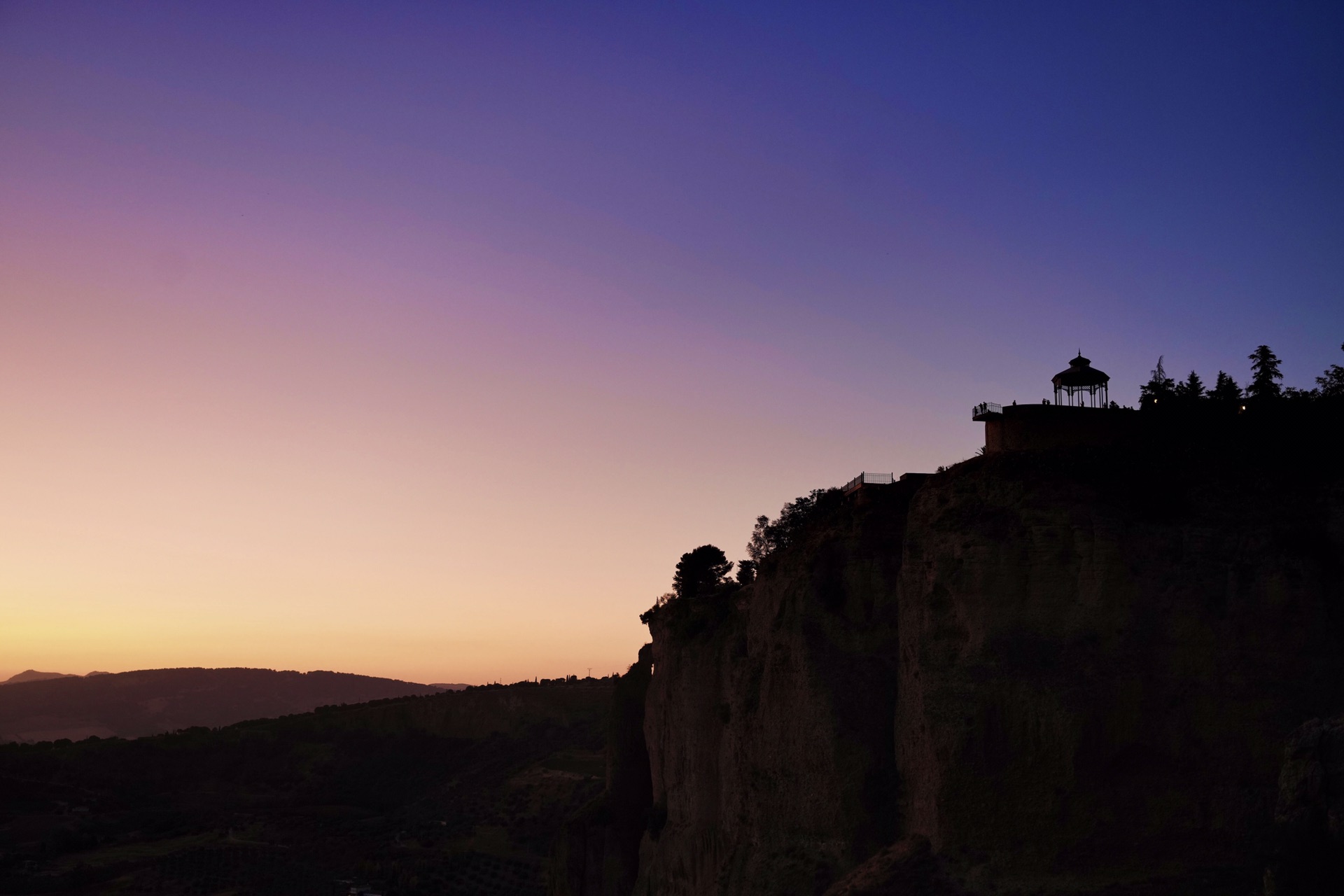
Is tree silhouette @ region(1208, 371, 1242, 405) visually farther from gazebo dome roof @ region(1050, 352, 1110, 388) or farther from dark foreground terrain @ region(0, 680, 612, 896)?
dark foreground terrain @ region(0, 680, 612, 896)

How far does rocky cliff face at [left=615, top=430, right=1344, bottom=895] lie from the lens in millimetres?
28016

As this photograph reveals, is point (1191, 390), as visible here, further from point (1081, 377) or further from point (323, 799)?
point (323, 799)

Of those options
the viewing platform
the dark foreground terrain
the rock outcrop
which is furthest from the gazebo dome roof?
the dark foreground terrain

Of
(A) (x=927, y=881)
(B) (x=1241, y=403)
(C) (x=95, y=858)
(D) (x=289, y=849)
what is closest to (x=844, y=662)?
(A) (x=927, y=881)

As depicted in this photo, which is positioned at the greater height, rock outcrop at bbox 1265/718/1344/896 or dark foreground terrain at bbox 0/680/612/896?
rock outcrop at bbox 1265/718/1344/896

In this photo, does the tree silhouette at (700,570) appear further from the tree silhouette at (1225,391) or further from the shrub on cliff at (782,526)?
the tree silhouette at (1225,391)

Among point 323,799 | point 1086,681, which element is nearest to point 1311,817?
point 1086,681

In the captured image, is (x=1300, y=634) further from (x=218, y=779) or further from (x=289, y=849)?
(x=218, y=779)

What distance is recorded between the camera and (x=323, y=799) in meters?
107

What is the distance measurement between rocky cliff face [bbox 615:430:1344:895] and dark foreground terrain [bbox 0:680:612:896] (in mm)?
47976

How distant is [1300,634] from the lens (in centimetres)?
2864

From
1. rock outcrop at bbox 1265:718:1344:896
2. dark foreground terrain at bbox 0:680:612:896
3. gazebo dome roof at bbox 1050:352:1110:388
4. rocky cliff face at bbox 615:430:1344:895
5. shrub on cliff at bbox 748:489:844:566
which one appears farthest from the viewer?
dark foreground terrain at bbox 0:680:612:896

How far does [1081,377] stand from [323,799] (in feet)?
289

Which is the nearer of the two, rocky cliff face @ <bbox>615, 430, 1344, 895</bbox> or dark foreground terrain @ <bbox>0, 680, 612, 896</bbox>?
rocky cliff face @ <bbox>615, 430, 1344, 895</bbox>
